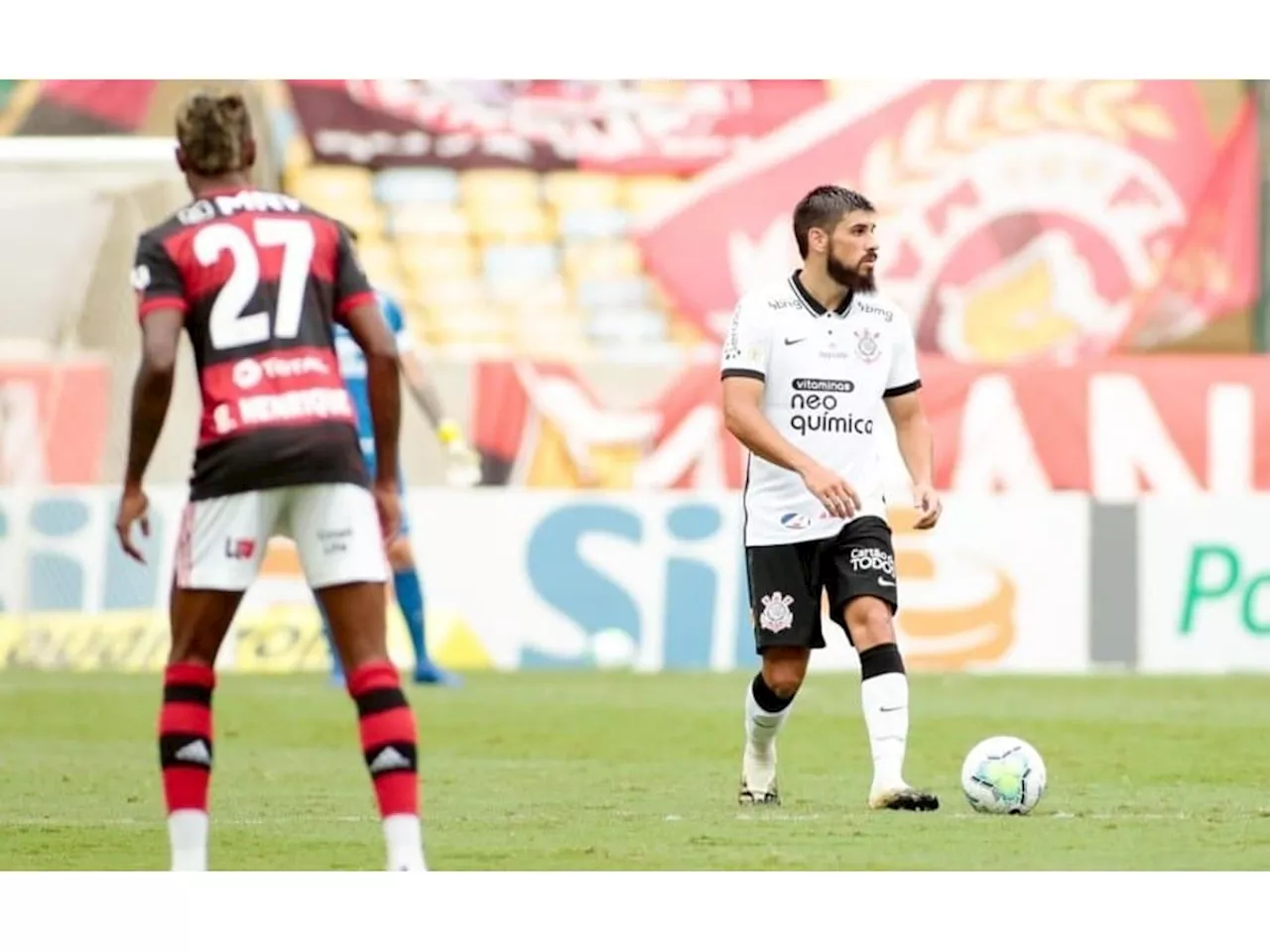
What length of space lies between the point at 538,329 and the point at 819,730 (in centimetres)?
1236

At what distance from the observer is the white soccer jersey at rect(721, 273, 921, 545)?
940cm

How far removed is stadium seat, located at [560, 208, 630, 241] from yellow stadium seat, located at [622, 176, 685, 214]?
0.14m

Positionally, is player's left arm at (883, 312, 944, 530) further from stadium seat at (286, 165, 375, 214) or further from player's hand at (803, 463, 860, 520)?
stadium seat at (286, 165, 375, 214)

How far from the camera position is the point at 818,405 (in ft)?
30.9

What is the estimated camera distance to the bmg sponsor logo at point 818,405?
941cm

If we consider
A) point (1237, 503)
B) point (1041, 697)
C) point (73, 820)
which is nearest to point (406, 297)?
point (1237, 503)

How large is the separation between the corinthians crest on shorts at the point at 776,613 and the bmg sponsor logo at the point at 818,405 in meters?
0.56

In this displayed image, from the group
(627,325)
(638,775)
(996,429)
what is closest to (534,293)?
(627,325)

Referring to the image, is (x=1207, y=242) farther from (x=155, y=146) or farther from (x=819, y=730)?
(x=819, y=730)

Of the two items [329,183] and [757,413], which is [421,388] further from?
[329,183]

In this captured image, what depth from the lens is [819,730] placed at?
45.2ft

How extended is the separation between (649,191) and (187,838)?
1974 centimetres

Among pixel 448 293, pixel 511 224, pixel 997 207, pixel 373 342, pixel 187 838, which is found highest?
pixel 997 207

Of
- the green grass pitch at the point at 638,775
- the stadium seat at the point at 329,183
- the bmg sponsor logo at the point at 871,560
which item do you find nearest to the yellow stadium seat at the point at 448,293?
the stadium seat at the point at 329,183
